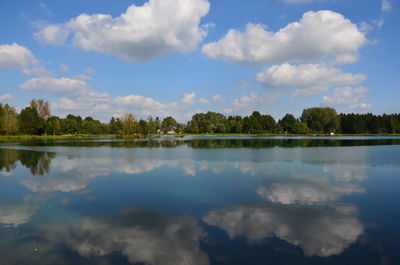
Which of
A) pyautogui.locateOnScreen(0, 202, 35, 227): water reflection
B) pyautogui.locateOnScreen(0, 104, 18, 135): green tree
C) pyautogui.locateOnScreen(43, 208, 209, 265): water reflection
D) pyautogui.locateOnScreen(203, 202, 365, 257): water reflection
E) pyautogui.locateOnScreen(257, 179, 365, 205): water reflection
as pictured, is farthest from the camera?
pyautogui.locateOnScreen(0, 104, 18, 135): green tree

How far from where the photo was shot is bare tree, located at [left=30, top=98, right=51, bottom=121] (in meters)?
99.7

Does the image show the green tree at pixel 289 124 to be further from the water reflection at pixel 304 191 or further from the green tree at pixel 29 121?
the water reflection at pixel 304 191

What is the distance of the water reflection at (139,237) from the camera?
679 cm

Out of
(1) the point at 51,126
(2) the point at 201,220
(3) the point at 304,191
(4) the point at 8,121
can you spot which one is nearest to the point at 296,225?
(2) the point at 201,220

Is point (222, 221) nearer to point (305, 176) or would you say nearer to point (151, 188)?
point (151, 188)

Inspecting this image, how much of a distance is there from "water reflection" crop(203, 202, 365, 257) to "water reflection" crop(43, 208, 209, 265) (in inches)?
48.3

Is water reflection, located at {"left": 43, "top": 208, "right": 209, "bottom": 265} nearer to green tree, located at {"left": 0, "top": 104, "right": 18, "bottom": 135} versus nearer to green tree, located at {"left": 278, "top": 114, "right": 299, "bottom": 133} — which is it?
green tree, located at {"left": 0, "top": 104, "right": 18, "bottom": 135}

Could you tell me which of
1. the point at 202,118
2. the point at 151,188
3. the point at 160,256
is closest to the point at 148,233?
the point at 160,256

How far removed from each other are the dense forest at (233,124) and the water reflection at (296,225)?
98921mm

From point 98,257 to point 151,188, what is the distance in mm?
7798

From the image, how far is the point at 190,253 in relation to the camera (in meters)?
6.91

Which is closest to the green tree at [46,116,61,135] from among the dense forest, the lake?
the dense forest

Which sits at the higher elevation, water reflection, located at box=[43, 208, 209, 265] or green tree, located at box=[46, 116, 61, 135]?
green tree, located at box=[46, 116, 61, 135]

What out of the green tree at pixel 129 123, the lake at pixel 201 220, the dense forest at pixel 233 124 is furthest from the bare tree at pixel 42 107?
the lake at pixel 201 220
